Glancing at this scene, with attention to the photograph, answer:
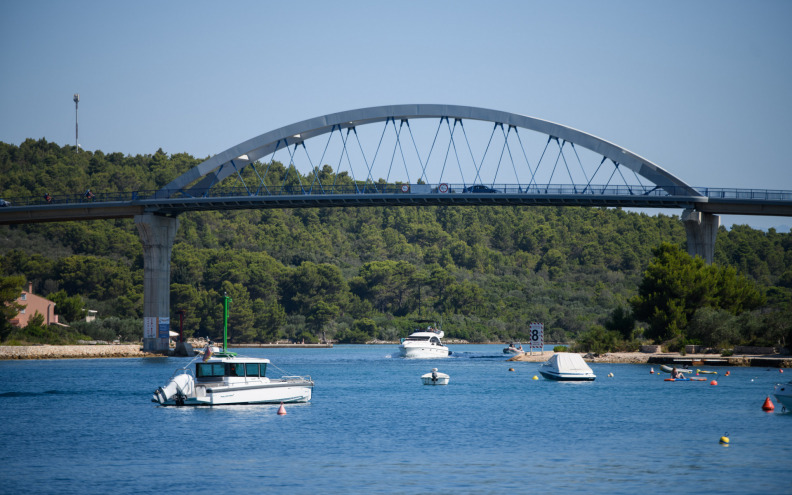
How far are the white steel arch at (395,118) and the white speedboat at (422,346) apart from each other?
2597 cm

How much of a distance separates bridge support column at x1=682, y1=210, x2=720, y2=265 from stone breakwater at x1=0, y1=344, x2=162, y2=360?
55.7 m

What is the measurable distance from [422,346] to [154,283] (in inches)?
1206

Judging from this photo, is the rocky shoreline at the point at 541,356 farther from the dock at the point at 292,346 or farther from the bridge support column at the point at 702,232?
the dock at the point at 292,346

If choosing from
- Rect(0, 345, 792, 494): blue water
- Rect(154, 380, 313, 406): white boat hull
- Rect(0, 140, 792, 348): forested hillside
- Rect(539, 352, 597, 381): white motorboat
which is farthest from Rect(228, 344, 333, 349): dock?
Rect(154, 380, 313, 406): white boat hull

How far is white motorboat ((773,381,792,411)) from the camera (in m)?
45.1

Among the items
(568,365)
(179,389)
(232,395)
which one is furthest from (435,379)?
(179,389)

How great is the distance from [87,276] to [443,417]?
111 meters

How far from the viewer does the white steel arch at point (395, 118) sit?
291 feet

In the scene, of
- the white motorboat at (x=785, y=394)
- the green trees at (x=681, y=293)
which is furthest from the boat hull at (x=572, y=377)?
the white motorboat at (x=785, y=394)

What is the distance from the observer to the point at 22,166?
19138cm

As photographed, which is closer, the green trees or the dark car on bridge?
the green trees

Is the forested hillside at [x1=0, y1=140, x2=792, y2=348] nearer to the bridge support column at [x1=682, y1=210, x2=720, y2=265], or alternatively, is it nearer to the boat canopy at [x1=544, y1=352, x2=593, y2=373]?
the bridge support column at [x1=682, y1=210, x2=720, y2=265]

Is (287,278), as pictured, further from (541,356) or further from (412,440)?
(412,440)

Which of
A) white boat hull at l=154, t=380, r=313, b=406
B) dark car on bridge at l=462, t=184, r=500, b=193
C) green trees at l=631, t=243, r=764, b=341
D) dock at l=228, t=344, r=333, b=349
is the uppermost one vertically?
dark car on bridge at l=462, t=184, r=500, b=193
